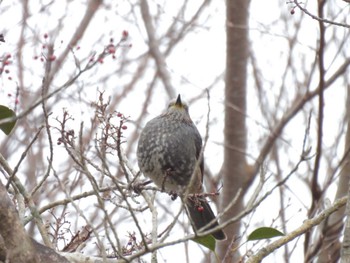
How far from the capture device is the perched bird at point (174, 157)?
16.3ft

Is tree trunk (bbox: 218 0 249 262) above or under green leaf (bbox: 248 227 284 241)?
above

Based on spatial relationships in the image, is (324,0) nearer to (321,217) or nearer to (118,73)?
(321,217)

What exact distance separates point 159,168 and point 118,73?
14.2 ft

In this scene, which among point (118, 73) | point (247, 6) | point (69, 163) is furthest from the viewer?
point (118, 73)

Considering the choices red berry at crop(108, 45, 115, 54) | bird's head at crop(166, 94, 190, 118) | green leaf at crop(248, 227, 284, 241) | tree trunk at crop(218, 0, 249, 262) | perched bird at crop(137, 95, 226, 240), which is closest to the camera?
green leaf at crop(248, 227, 284, 241)

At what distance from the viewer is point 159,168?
4953 mm

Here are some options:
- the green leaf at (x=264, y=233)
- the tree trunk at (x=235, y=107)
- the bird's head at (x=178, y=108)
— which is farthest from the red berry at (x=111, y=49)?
the tree trunk at (x=235, y=107)

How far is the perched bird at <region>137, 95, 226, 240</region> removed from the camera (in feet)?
Result: 16.3

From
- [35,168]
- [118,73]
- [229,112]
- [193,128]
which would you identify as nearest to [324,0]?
[193,128]

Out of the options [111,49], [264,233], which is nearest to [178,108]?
[111,49]

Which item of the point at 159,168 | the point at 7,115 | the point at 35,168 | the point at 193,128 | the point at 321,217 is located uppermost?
the point at 35,168

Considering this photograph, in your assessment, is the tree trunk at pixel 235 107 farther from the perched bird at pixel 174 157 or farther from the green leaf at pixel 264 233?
the green leaf at pixel 264 233

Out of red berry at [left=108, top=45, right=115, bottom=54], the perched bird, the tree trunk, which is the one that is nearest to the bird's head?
the perched bird

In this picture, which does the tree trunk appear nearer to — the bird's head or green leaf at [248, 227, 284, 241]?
the bird's head
